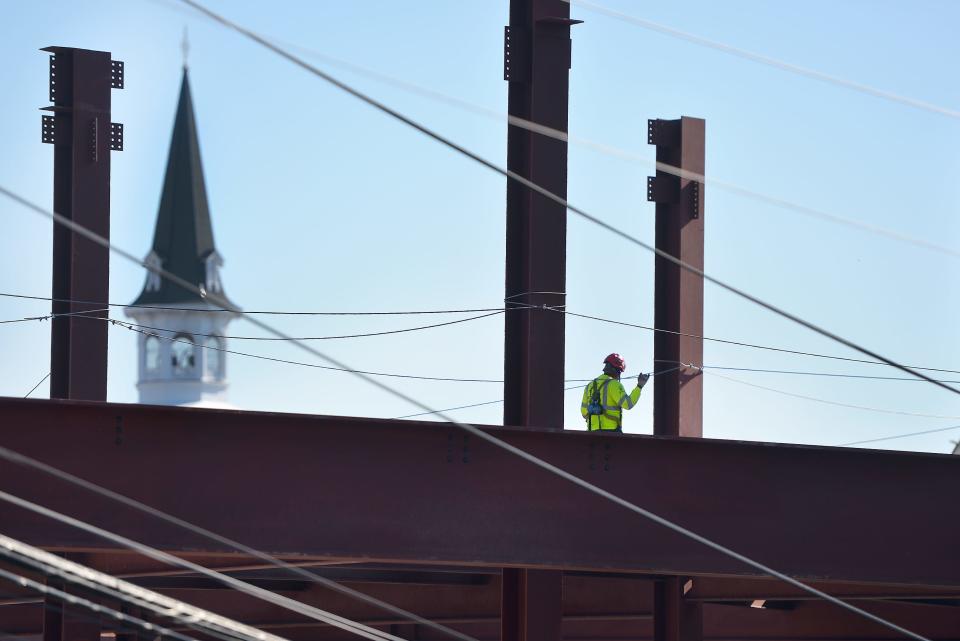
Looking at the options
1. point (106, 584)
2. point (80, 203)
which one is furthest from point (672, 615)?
point (106, 584)

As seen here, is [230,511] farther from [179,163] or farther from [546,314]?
[179,163]

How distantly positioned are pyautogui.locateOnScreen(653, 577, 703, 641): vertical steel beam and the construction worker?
5.42ft

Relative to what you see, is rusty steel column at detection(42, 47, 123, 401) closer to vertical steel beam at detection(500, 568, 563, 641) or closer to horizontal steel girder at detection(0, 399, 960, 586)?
horizontal steel girder at detection(0, 399, 960, 586)

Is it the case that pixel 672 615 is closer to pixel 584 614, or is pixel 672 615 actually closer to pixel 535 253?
pixel 584 614

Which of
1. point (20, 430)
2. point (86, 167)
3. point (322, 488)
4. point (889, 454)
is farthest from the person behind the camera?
point (86, 167)

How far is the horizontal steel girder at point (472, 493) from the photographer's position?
13234 millimetres

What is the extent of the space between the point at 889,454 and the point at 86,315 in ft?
25.8

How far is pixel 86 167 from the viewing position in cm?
1709

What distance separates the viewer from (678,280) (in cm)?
1856

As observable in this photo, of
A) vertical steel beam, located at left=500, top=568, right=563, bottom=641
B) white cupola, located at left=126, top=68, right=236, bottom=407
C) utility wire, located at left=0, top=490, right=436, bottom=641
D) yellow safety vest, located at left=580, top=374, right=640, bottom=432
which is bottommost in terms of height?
Result: vertical steel beam, located at left=500, top=568, right=563, bottom=641

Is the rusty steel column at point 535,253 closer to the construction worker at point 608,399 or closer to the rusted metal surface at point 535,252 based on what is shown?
the rusted metal surface at point 535,252

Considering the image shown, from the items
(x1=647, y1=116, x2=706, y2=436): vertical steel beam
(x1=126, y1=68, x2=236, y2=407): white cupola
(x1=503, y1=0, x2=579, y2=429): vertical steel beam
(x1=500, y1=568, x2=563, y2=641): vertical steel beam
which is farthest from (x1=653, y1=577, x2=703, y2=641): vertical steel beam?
(x1=126, y1=68, x2=236, y2=407): white cupola

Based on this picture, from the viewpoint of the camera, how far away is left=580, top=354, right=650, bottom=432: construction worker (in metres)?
17.0

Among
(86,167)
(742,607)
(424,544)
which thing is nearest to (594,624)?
(742,607)
